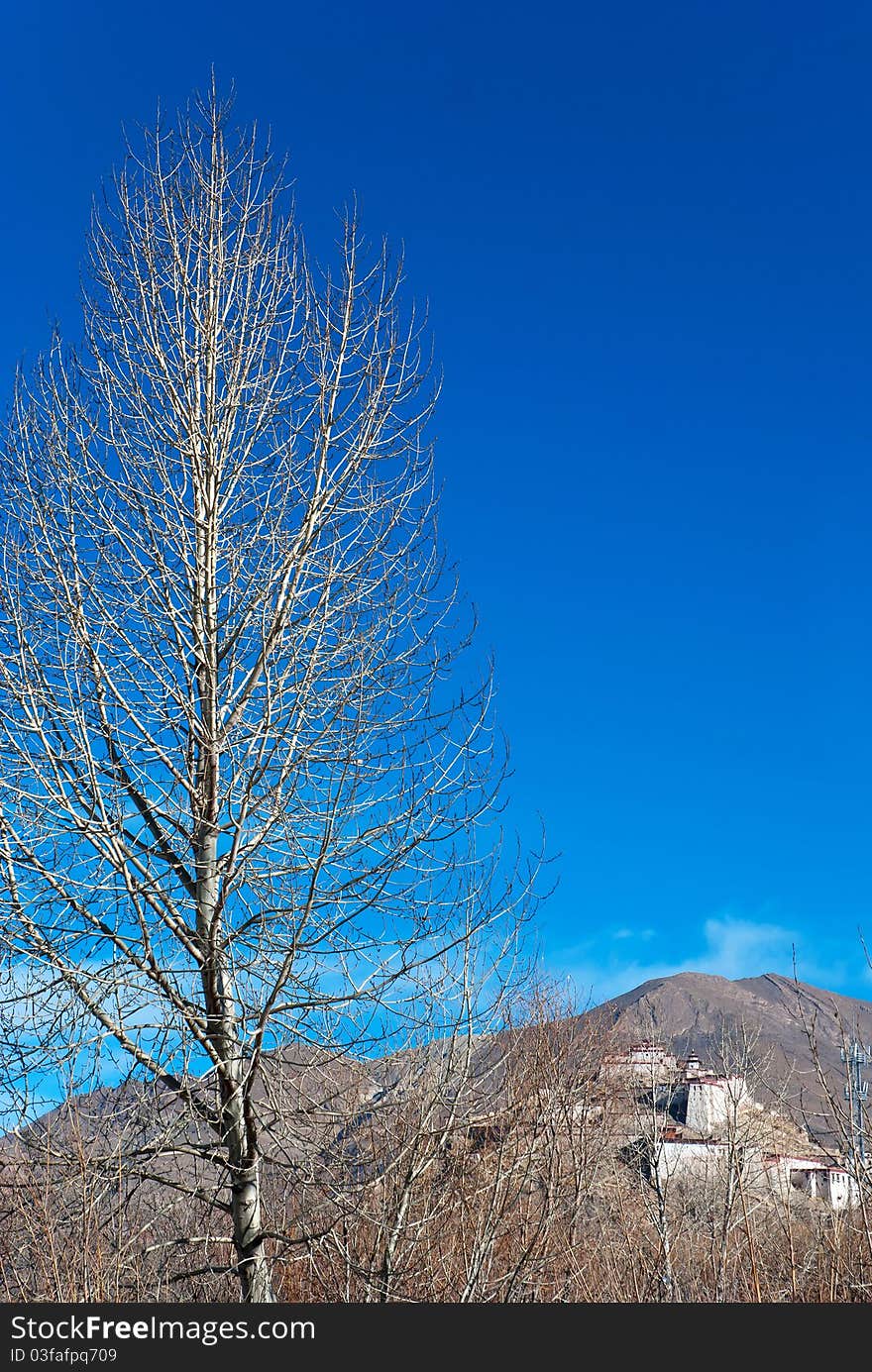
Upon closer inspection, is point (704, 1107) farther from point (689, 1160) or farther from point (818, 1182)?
point (818, 1182)

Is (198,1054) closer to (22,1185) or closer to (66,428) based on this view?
(22,1185)

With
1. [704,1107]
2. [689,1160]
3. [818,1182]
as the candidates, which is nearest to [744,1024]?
[818,1182]

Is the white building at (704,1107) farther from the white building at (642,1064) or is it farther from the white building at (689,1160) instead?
the white building at (642,1064)

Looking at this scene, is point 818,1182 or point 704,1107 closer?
point 818,1182

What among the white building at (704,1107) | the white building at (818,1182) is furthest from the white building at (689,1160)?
the white building at (818,1182)

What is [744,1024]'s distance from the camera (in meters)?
12.1

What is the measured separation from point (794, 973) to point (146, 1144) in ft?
11.5

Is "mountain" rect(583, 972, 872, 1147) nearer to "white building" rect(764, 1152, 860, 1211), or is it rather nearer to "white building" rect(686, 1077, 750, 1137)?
"white building" rect(764, 1152, 860, 1211)

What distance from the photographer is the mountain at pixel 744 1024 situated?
655cm

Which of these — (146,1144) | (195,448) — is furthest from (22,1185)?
(195,448)

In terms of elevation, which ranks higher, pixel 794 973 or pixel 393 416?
pixel 393 416

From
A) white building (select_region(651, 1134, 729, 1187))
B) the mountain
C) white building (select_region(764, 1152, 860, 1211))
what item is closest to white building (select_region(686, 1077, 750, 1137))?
white building (select_region(651, 1134, 729, 1187))

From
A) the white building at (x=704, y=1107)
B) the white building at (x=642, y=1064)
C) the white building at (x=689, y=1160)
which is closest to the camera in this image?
the white building at (x=689, y=1160)

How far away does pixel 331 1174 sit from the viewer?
5.79m
